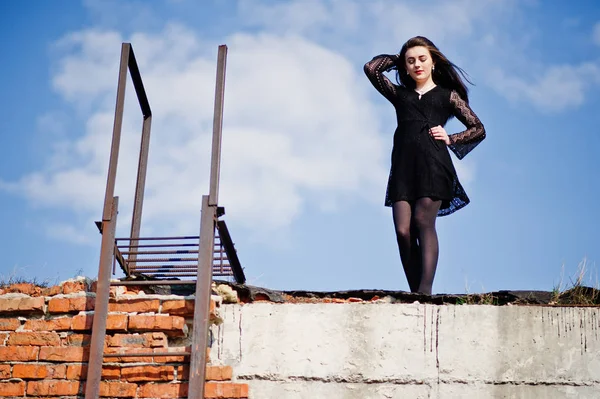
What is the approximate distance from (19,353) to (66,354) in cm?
28

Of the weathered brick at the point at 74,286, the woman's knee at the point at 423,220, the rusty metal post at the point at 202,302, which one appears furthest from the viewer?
the woman's knee at the point at 423,220

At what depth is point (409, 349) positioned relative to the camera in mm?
5004

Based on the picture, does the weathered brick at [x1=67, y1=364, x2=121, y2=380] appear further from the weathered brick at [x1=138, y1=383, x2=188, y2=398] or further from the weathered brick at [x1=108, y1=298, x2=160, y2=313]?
the weathered brick at [x1=108, y1=298, x2=160, y2=313]

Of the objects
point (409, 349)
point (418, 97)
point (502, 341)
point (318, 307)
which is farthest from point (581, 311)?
point (418, 97)

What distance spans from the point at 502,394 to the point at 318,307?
111 cm

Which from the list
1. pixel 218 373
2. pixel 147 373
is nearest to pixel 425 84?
pixel 218 373

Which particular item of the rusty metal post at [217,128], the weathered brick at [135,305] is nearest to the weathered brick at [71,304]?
the weathered brick at [135,305]

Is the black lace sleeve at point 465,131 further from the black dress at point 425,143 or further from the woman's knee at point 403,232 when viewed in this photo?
the woman's knee at point 403,232

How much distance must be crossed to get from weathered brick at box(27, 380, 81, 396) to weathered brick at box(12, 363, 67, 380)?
0.03m

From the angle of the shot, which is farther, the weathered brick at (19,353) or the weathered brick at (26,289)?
the weathered brick at (26,289)

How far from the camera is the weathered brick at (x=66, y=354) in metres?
5.00

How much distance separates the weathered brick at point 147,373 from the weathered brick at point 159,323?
0.70 feet

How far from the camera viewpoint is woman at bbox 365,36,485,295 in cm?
623

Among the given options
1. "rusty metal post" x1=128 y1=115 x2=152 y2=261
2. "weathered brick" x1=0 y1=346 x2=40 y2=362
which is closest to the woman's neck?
"rusty metal post" x1=128 y1=115 x2=152 y2=261
